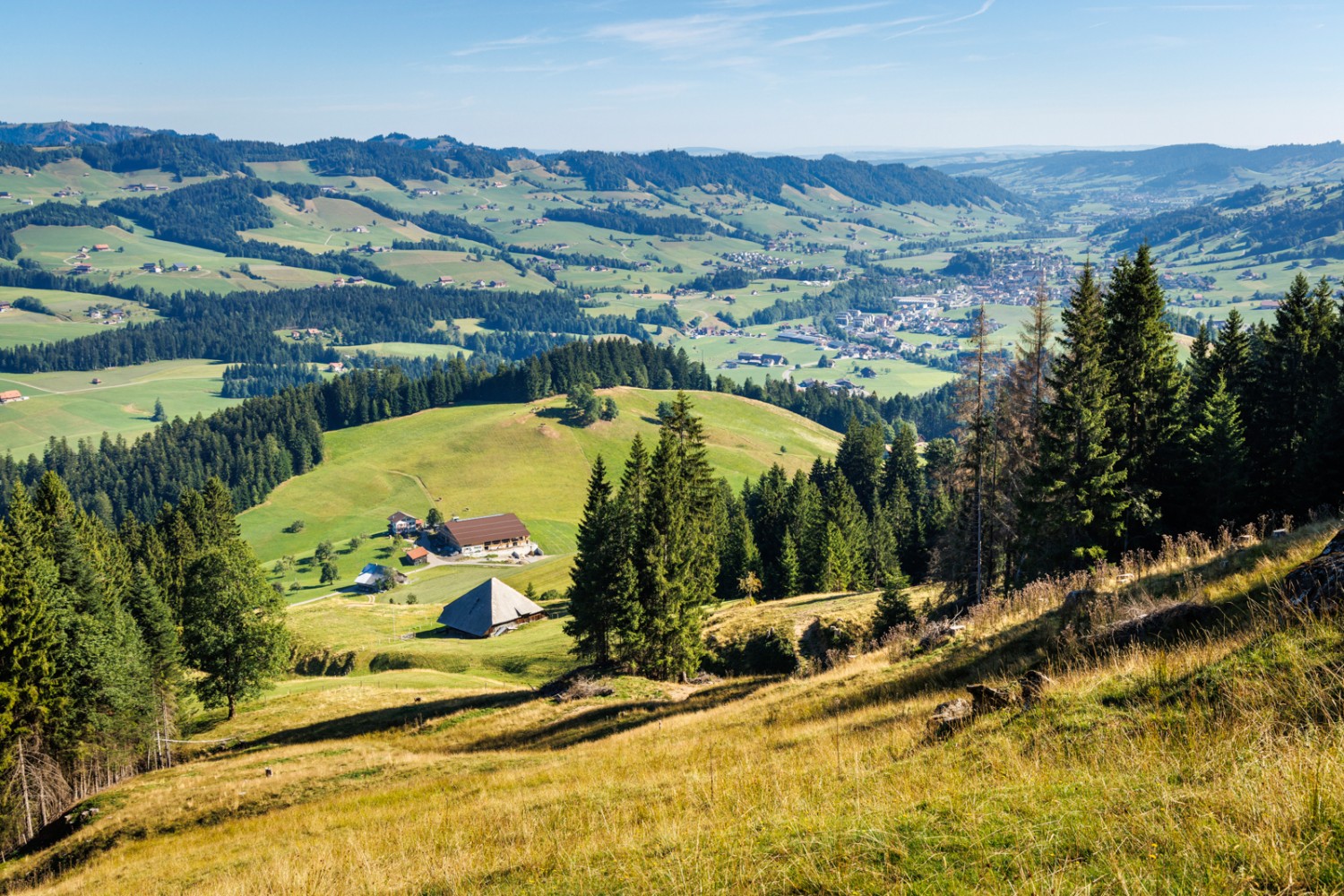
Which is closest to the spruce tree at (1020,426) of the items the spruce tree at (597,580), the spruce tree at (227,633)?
the spruce tree at (597,580)

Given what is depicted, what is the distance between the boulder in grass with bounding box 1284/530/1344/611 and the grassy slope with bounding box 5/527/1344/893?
1.64 feet

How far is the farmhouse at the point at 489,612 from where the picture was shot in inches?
3748

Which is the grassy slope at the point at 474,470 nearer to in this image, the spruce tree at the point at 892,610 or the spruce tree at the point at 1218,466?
the spruce tree at the point at 892,610

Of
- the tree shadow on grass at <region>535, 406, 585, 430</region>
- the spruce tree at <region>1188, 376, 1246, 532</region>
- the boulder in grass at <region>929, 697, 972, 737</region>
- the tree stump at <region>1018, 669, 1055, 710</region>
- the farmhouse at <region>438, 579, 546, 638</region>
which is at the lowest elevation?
the farmhouse at <region>438, 579, 546, 638</region>

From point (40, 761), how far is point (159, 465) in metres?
177

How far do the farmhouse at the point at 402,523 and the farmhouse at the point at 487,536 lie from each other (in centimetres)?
782

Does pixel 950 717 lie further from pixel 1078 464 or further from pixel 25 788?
pixel 25 788

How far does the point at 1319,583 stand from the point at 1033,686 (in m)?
4.38

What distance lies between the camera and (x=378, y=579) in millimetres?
130250

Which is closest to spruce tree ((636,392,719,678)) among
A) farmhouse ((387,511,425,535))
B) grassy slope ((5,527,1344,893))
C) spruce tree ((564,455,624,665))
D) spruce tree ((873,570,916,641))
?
spruce tree ((564,455,624,665))

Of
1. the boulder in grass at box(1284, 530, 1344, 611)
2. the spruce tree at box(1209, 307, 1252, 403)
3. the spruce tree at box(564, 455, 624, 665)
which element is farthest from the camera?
the spruce tree at box(1209, 307, 1252, 403)

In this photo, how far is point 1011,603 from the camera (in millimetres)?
25641

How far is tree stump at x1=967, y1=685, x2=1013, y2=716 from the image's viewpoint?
13102mm

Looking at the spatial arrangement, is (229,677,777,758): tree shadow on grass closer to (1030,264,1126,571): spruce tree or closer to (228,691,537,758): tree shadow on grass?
(228,691,537,758): tree shadow on grass
